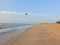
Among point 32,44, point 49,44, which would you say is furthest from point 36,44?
point 49,44

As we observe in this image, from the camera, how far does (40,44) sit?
910 centimetres

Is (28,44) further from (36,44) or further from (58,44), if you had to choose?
(58,44)

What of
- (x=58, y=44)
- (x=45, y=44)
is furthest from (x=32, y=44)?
(x=58, y=44)

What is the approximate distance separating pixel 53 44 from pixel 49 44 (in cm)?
25

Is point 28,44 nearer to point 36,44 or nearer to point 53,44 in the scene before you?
point 36,44

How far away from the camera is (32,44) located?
928 centimetres

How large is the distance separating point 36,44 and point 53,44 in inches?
42.3

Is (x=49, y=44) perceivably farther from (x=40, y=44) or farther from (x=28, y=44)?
(x=28, y=44)

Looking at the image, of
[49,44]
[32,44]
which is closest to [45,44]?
[49,44]

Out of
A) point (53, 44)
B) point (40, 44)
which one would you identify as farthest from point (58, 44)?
point (40, 44)

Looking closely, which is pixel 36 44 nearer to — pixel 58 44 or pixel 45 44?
pixel 45 44

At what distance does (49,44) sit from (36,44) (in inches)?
33.9

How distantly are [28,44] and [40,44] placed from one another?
787mm

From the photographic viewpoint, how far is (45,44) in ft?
29.3
